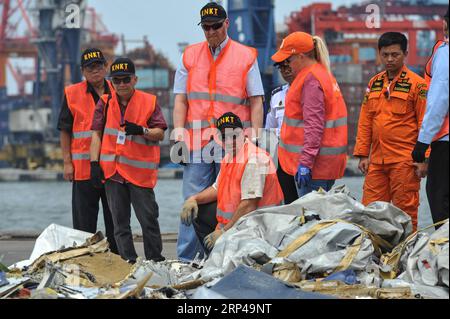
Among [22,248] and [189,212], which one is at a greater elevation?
[189,212]

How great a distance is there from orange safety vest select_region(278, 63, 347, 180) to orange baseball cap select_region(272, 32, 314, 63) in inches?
5.3

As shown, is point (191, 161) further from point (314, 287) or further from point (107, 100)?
point (314, 287)

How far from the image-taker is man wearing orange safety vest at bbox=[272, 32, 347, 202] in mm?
7016

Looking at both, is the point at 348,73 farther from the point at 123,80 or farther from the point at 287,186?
the point at 287,186

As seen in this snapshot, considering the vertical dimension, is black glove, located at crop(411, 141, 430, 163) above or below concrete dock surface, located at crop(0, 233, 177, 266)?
above

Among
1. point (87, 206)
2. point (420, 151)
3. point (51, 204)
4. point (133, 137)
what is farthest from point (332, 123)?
point (51, 204)

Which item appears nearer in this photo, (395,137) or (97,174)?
(395,137)

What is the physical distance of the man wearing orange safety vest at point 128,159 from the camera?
7.84 m

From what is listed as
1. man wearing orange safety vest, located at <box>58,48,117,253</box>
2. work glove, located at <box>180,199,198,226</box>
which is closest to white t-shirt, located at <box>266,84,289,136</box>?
man wearing orange safety vest, located at <box>58,48,117,253</box>

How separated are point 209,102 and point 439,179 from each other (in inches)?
88.5

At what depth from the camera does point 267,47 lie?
66.4 meters

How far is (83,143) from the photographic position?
8.41 meters

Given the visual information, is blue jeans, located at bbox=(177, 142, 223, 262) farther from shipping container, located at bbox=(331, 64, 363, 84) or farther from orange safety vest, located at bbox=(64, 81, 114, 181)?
shipping container, located at bbox=(331, 64, 363, 84)

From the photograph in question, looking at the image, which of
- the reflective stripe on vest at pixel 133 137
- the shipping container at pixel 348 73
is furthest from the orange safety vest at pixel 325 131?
the shipping container at pixel 348 73
